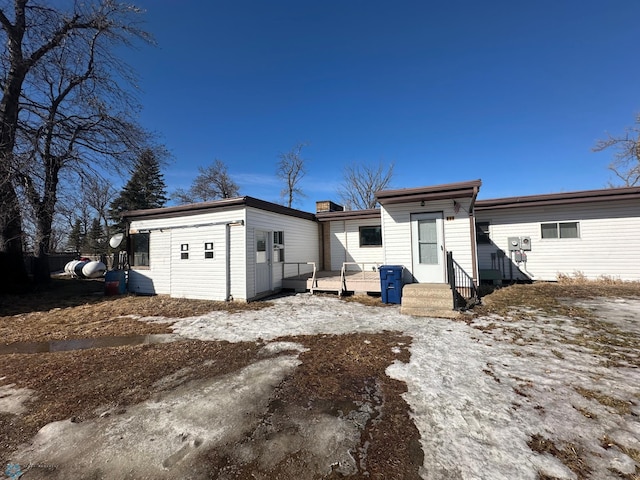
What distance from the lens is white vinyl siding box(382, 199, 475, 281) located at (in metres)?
8.36

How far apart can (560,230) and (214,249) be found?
43.2ft

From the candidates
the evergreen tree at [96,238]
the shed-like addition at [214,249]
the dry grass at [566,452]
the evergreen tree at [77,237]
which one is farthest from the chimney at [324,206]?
the evergreen tree at [77,237]

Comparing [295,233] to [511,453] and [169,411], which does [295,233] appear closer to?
[169,411]

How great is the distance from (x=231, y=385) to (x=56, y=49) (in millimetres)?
15626

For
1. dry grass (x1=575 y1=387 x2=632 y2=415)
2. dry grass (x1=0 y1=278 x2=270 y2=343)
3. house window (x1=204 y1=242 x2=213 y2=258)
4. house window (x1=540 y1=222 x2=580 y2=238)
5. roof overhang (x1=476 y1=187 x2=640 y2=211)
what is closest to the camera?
dry grass (x1=575 y1=387 x2=632 y2=415)

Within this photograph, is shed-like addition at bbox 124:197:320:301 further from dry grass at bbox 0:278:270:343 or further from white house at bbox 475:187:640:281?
white house at bbox 475:187:640:281

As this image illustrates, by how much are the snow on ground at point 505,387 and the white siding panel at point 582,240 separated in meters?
4.80

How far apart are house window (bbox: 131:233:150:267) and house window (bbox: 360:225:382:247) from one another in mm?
9145

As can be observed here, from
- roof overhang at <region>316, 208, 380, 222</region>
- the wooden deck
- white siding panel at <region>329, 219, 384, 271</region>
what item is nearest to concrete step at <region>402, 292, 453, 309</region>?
the wooden deck

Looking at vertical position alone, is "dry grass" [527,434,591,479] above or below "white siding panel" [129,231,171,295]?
below

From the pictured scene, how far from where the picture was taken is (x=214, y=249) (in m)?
9.28

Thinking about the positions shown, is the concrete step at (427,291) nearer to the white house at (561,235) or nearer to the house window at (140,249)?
the white house at (561,235)

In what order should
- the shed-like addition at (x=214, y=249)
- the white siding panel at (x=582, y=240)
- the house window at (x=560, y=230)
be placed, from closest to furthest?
1. the shed-like addition at (x=214, y=249)
2. the white siding panel at (x=582, y=240)
3. the house window at (x=560, y=230)

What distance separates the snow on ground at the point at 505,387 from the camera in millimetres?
2162
